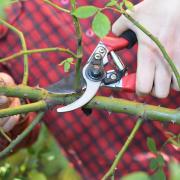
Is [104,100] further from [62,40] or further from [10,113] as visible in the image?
[62,40]

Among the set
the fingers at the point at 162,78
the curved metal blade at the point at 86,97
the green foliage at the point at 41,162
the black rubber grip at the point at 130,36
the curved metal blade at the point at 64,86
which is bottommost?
the green foliage at the point at 41,162

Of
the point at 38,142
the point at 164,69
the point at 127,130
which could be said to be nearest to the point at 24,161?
the point at 38,142

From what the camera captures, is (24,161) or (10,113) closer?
(10,113)

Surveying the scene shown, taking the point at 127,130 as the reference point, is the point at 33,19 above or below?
above

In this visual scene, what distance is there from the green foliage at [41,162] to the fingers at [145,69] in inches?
12.3

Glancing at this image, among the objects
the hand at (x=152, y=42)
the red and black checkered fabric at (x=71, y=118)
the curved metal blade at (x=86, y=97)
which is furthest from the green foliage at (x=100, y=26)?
the red and black checkered fabric at (x=71, y=118)

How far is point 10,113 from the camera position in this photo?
0.48 m

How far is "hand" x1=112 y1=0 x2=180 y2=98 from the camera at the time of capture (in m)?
0.67

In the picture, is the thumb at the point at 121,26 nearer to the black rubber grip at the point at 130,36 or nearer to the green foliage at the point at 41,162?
the black rubber grip at the point at 130,36

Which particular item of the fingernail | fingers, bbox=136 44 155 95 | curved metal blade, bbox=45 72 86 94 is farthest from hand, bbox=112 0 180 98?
the fingernail

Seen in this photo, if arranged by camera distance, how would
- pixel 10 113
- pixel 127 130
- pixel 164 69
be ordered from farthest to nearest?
pixel 127 130
pixel 164 69
pixel 10 113

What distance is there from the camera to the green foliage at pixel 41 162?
2.92 feet

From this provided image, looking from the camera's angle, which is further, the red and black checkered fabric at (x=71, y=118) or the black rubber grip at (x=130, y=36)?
the red and black checkered fabric at (x=71, y=118)

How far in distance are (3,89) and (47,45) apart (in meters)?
0.47
